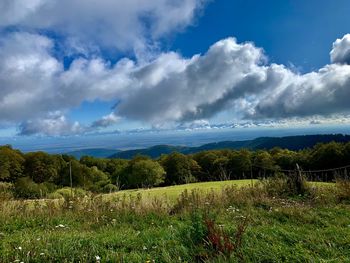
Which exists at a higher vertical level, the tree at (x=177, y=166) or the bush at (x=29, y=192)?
the bush at (x=29, y=192)

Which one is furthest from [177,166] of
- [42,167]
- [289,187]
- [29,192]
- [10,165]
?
[289,187]

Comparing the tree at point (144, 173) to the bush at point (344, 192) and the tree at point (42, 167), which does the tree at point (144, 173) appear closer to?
the tree at point (42, 167)

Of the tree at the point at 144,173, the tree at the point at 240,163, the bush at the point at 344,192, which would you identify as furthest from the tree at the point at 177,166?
the bush at the point at 344,192

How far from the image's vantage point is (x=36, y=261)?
14.3ft

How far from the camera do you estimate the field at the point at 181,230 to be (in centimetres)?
444

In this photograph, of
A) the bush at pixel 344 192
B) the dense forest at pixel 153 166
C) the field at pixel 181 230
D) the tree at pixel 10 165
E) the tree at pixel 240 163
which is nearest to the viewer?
the field at pixel 181 230

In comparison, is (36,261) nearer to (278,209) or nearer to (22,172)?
(278,209)

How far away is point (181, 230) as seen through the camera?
5.54 meters

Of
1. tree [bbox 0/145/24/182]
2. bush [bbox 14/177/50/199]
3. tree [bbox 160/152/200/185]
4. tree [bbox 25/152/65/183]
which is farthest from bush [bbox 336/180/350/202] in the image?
tree [bbox 25/152/65/183]

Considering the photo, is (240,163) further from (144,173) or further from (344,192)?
(344,192)

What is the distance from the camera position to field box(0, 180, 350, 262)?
14.6ft

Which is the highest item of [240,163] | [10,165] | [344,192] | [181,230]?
[181,230]

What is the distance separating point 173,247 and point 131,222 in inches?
118

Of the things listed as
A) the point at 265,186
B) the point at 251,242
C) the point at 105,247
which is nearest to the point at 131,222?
the point at 105,247
